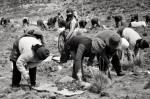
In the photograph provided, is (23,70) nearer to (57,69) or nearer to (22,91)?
(22,91)

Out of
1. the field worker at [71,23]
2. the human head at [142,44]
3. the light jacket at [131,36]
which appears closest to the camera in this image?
the human head at [142,44]

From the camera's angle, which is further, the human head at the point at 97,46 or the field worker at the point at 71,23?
the field worker at the point at 71,23

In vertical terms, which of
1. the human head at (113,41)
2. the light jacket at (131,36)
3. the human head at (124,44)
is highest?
the human head at (113,41)

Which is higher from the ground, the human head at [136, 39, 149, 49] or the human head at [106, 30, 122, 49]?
the human head at [106, 30, 122, 49]

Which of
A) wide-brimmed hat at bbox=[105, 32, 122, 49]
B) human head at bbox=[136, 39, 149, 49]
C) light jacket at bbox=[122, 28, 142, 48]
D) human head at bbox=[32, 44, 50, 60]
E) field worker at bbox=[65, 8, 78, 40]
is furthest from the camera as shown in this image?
field worker at bbox=[65, 8, 78, 40]

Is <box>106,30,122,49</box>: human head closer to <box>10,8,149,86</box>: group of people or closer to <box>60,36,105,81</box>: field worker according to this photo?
<box>10,8,149,86</box>: group of people

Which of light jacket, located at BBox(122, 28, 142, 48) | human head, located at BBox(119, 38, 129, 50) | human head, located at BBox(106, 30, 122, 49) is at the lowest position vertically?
human head, located at BBox(119, 38, 129, 50)

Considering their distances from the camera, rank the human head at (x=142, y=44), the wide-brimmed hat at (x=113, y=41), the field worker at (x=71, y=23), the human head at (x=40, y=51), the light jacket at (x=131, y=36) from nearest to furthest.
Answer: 1. the human head at (x=40, y=51)
2. the wide-brimmed hat at (x=113, y=41)
3. the human head at (x=142, y=44)
4. the light jacket at (x=131, y=36)
5. the field worker at (x=71, y=23)

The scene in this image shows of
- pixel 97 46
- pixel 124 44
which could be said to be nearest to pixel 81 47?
pixel 97 46

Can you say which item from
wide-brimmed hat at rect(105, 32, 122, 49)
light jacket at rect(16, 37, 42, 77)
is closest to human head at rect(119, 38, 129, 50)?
wide-brimmed hat at rect(105, 32, 122, 49)

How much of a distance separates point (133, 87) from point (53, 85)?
1577 mm

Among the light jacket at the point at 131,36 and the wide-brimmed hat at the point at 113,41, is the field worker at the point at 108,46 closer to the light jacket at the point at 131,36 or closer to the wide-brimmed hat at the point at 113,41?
the wide-brimmed hat at the point at 113,41

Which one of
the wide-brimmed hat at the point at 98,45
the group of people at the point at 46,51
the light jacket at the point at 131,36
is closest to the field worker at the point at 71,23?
the group of people at the point at 46,51

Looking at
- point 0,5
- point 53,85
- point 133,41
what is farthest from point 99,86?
point 0,5
